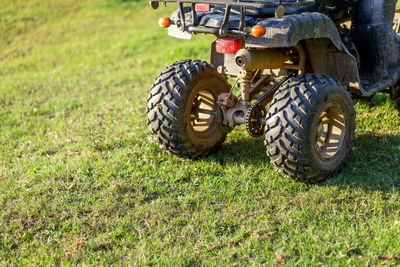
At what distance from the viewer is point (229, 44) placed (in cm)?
464

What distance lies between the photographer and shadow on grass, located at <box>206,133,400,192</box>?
485 centimetres

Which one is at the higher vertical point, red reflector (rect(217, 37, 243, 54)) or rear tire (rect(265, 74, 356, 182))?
red reflector (rect(217, 37, 243, 54))

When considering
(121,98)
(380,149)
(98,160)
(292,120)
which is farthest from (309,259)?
(121,98)

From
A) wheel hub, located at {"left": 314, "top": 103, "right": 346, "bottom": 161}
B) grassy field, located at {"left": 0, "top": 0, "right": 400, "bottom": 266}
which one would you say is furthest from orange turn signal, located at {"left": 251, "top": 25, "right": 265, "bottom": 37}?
grassy field, located at {"left": 0, "top": 0, "right": 400, "bottom": 266}

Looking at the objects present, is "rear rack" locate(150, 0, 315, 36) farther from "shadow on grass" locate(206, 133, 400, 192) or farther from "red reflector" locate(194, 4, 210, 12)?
"shadow on grass" locate(206, 133, 400, 192)

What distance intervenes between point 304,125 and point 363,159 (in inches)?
48.6

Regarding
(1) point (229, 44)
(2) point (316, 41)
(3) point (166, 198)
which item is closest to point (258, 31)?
(1) point (229, 44)

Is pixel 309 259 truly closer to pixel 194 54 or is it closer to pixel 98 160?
pixel 98 160

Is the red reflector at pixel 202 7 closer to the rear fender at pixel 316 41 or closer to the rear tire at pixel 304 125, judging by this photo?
the rear fender at pixel 316 41

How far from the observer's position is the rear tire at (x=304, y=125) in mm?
4566

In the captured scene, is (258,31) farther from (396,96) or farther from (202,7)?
(396,96)

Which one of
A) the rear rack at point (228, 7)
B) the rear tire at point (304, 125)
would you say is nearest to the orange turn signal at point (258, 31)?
the rear rack at point (228, 7)

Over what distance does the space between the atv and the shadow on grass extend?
180mm

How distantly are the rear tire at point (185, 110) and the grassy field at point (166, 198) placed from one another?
223mm
